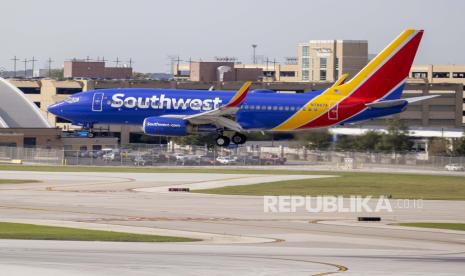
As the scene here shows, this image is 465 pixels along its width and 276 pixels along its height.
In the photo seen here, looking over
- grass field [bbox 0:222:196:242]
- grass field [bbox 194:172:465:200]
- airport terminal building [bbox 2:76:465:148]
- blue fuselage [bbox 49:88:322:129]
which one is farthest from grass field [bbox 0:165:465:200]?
airport terminal building [bbox 2:76:465:148]

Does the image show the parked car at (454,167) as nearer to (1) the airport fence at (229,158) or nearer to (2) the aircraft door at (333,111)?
(1) the airport fence at (229,158)

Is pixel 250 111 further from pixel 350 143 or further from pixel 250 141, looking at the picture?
pixel 250 141

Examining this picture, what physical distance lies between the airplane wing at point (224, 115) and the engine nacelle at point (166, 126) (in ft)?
2.09

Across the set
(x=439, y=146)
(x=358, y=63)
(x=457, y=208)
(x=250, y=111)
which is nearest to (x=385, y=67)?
(x=250, y=111)

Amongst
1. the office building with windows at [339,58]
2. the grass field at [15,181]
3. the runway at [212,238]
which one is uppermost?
the office building with windows at [339,58]

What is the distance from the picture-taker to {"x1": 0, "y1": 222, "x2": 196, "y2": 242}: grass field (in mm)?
40844

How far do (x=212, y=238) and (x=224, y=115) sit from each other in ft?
126

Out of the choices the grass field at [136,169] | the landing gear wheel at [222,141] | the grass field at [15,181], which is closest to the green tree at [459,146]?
the grass field at [136,169]

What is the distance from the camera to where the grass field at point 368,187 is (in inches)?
2756

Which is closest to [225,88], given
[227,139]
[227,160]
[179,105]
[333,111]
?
[227,160]

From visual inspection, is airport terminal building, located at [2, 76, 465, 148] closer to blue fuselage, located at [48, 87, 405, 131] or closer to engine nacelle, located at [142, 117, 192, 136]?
blue fuselage, located at [48, 87, 405, 131]

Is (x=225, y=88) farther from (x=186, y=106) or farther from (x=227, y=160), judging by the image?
(x=186, y=106)

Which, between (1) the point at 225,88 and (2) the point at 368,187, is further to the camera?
(1) the point at 225,88

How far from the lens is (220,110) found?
3137 inches
